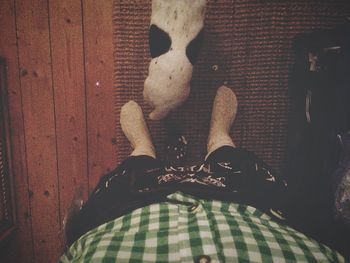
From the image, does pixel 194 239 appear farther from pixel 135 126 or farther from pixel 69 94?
pixel 69 94

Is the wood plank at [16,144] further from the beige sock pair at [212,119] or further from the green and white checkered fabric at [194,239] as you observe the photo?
the green and white checkered fabric at [194,239]

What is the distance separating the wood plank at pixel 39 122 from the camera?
3.55 ft

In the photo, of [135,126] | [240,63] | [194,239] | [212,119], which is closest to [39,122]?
[135,126]

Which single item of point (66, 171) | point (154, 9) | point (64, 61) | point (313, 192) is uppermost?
point (154, 9)

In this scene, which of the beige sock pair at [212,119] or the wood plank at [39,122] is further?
the wood plank at [39,122]

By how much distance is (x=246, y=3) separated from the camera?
1002 mm

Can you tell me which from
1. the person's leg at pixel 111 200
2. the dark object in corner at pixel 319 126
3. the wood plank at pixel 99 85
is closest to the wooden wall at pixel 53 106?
the wood plank at pixel 99 85

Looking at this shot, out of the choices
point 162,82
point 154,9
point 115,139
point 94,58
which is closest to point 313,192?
point 162,82

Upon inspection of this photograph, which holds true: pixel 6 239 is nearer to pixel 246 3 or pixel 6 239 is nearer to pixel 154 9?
pixel 154 9

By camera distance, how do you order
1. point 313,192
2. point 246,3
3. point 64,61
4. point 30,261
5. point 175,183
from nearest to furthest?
point 175,183 < point 313,192 < point 246,3 < point 64,61 < point 30,261

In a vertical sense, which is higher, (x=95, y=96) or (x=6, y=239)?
(x=95, y=96)

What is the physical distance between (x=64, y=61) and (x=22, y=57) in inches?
6.5

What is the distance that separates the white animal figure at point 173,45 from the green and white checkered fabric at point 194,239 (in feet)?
1.21

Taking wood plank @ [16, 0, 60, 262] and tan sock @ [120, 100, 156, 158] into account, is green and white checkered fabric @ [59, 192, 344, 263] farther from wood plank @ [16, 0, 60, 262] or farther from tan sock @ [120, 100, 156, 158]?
wood plank @ [16, 0, 60, 262]
